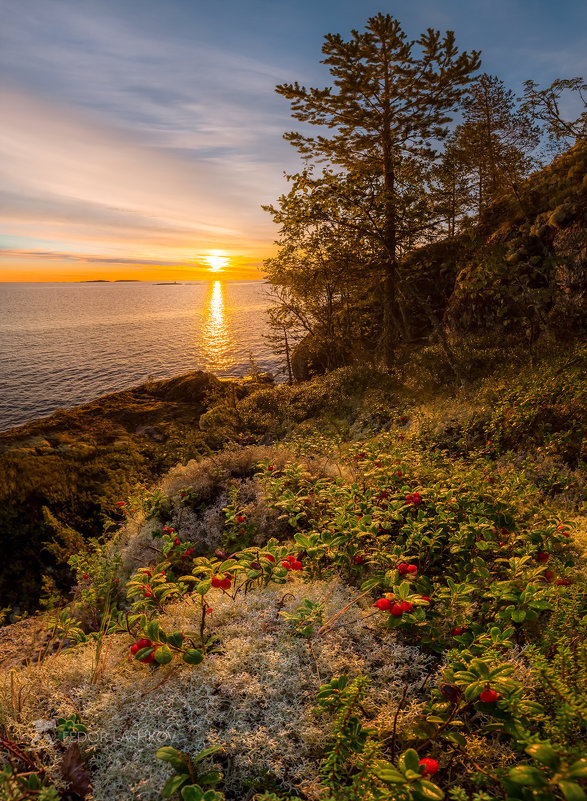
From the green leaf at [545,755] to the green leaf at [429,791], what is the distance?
1.24ft

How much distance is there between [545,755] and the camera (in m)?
1.29

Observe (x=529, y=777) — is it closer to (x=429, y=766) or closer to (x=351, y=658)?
(x=429, y=766)

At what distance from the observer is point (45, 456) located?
12.8m

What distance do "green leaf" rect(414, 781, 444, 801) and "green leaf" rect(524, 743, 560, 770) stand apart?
0.38 meters

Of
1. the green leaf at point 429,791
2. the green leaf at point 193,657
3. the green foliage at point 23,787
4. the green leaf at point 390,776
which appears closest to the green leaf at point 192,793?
the green foliage at point 23,787

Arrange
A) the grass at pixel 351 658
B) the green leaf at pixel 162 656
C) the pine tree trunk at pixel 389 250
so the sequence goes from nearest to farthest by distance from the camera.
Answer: the grass at pixel 351 658 → the green leaf at pixel 162 656 → the pine tree trunk at pixel 389 250

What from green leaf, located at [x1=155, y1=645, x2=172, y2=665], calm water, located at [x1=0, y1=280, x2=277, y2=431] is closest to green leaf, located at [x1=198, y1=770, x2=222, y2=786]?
green leaf, located at [x1=155, y1=645, x2=172, y2=665]

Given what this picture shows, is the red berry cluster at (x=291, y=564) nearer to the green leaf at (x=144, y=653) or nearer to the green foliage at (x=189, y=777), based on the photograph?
the green leaf at (x=144, y=653)

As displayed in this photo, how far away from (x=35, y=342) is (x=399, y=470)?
70857 millimetres

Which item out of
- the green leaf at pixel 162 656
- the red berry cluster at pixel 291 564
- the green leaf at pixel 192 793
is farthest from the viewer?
the red berry cluster at pixel 291 564

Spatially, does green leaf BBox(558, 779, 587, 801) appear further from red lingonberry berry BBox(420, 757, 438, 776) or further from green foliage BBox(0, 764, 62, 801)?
green foliage BBox(0, 764, 62, 801)

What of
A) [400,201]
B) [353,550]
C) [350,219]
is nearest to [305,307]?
[350,219]

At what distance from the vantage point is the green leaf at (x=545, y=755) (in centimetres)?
128

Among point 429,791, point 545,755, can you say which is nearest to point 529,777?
point 545,755
